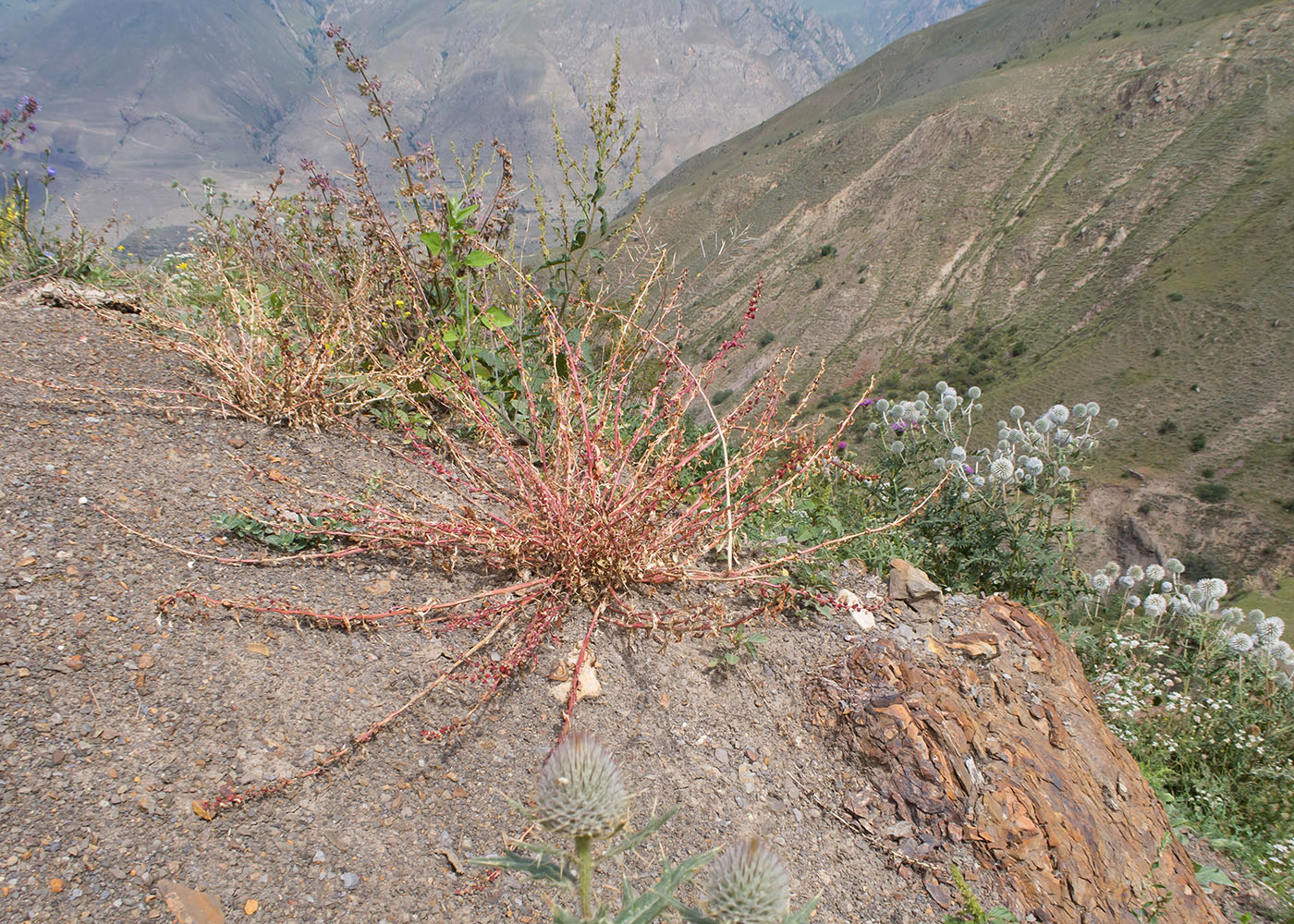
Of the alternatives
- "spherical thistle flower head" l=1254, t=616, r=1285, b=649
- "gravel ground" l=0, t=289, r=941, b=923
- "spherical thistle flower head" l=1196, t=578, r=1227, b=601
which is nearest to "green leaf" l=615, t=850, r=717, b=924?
"gravel ground" l=0, t=289, r=941, b=923

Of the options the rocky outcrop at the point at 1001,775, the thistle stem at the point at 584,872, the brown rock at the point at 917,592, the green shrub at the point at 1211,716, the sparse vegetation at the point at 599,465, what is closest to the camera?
the thistle stem at the point at 584,872

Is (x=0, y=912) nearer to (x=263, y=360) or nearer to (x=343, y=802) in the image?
(x=343, y=802)

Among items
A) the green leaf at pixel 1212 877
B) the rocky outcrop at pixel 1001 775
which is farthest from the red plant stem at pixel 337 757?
the green leaf at pixel 1212 877

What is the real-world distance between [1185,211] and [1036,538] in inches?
2935

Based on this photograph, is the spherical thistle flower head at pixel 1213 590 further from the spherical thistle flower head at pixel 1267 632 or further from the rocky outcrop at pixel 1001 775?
the rocky outcrop at pixel 1001 775

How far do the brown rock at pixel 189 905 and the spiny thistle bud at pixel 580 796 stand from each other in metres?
0.71

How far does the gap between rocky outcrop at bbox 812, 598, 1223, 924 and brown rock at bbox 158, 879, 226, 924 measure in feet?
4.86

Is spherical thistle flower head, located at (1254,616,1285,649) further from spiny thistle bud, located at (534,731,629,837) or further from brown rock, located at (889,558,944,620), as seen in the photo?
spiny thistle bud, located at (534,731,629,837)

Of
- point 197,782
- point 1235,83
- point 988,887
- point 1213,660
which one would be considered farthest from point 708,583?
point 1235,83

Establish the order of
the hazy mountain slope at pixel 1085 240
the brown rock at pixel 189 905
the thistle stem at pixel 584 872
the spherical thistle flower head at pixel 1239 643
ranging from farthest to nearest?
1. the hazy mountain slope at pixel 1085 240
2. the spherical thistle flower head at pixel 1239 643
3. the brown rock at pixel 189 905
4. the thistle stem at pixel 584 872

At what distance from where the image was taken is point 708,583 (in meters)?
2.50

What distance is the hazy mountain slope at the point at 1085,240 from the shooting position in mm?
44969

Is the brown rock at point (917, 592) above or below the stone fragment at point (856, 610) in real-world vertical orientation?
below

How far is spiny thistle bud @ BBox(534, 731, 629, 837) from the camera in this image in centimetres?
102
